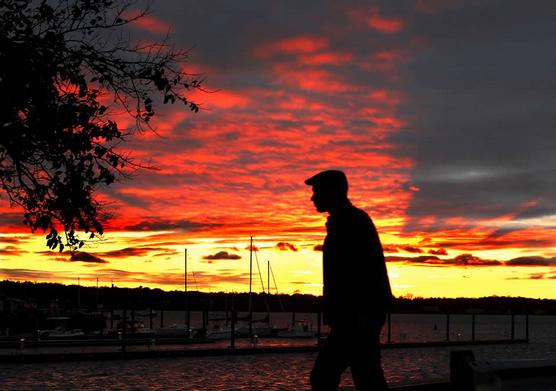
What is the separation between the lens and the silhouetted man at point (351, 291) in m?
5.98

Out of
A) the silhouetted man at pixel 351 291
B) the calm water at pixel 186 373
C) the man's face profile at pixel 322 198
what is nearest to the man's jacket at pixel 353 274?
the silhouetted man at pixel 351 291

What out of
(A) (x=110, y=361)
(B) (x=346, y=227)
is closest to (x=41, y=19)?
(B) (x=346, y=227)

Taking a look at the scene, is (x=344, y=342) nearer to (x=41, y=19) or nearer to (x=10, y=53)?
(x=10, y=53)

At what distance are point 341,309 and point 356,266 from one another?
1.11 feet

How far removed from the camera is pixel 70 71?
1036 cm

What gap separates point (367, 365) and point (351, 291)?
56 cm

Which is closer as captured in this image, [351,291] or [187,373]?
[351,291]

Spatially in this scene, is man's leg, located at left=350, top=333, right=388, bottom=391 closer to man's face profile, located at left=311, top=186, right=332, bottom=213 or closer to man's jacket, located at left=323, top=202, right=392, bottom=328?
man's jacket, located at left=323, top=202, right=392, bottom=328

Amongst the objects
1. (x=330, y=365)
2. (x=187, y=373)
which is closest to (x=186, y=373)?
(x=187, y=373)

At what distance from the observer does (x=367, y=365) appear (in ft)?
19.7

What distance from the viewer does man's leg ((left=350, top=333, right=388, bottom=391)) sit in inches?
235

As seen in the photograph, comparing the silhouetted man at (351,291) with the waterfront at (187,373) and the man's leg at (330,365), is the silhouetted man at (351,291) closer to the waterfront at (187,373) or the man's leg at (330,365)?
the man's leg at (330,365)

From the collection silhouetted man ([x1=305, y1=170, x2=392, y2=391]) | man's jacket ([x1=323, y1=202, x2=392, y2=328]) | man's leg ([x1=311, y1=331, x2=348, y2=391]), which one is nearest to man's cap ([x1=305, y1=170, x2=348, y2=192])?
silhouetted man ([x1=305, y1=170, x2=392, y2=391])

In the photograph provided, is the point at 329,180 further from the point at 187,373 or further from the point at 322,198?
the point at 187,373
